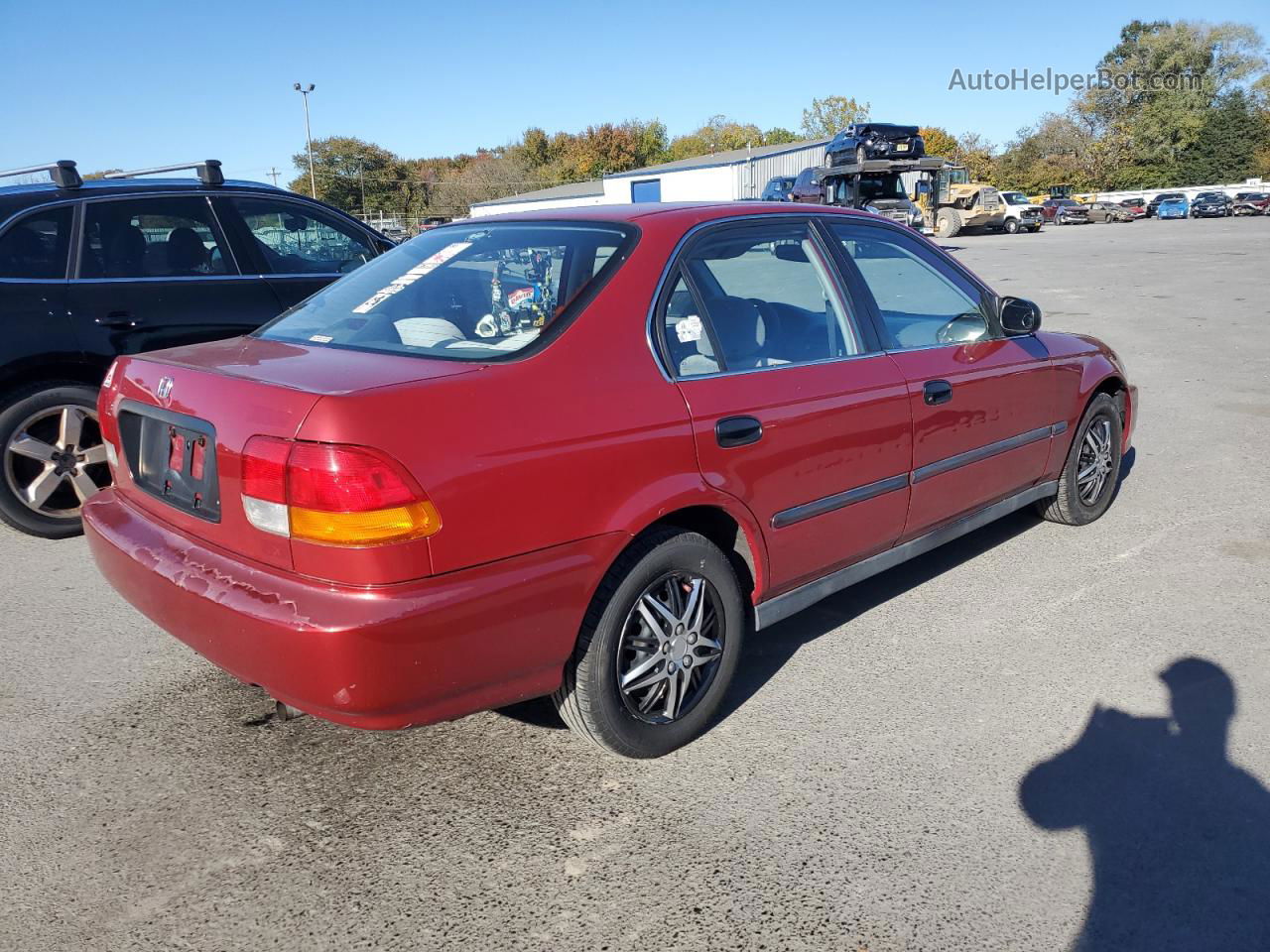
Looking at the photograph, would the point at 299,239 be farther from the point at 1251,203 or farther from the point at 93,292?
the point at 1251,203

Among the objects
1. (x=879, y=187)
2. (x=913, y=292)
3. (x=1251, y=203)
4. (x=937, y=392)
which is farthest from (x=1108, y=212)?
(x=937, y=392)

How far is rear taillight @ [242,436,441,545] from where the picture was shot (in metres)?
2.27

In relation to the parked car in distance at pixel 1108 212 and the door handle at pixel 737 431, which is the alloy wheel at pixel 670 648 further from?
the parked car in distance at pixel 1108 212

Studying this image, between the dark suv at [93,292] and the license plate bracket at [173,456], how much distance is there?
1.82 meters

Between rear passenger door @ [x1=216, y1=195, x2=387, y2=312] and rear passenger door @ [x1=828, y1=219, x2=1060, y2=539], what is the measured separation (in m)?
3.18

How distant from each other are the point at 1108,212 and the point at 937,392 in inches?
2223

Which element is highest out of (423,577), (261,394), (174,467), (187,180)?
(187,180)

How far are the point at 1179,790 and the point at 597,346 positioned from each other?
6.93 feet

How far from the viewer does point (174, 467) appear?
278 cm

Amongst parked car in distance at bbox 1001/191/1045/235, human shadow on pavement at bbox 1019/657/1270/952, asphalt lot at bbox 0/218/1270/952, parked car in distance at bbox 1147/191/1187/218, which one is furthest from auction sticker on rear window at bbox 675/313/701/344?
parked car in distance at bbox 1147/191/1187/218

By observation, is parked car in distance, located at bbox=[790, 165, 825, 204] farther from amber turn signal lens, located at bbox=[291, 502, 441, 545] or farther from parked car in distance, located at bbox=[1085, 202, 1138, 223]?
parked car in distance, located at bbox=[1085, 202, 1138, 223]

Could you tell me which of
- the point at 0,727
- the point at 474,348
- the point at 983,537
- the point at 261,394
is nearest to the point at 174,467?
the point at 261,394

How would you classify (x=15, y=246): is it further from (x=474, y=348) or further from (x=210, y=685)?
(x=474, y=348)

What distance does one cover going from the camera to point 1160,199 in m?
54.3
